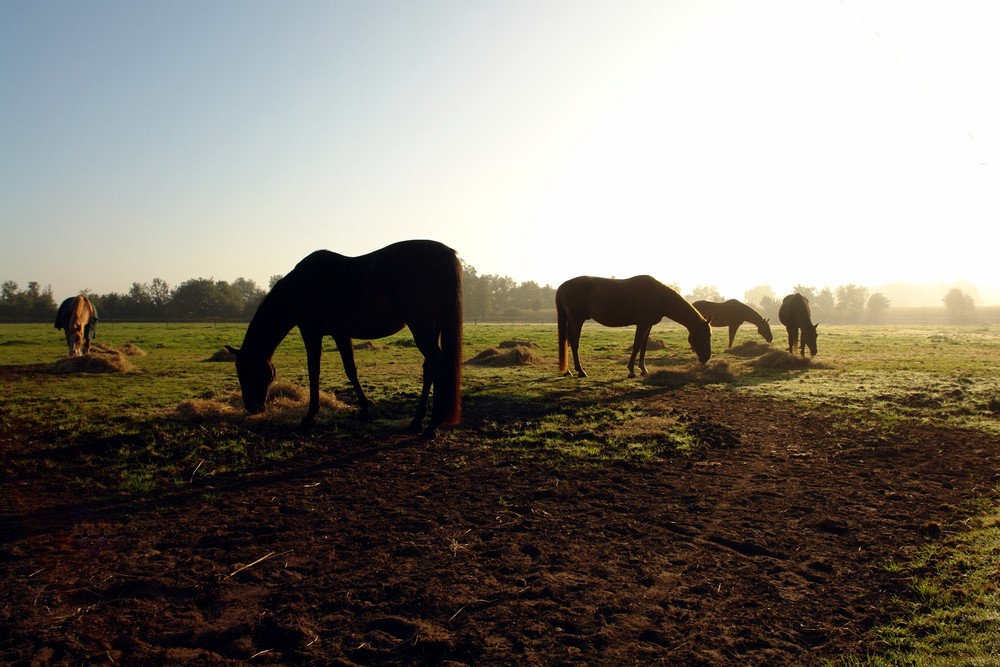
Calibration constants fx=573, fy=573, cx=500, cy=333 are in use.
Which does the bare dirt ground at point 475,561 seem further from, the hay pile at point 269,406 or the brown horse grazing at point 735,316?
the brown horse grazing at point 735,316

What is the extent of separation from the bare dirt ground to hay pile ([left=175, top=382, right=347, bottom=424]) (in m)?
2.41

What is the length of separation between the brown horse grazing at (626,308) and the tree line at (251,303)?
17.8 m

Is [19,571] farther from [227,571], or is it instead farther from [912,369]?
[912,369]

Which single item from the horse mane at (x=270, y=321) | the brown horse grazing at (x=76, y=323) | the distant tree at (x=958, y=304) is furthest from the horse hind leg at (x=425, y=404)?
the distant tree at (x=958, y=304)

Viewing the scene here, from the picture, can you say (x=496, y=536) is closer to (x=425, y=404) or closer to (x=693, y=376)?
(x=425, y=404)

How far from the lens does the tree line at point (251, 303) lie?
2789 inches

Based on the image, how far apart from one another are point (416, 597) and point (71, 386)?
1279 cm

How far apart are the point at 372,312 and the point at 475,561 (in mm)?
Answer: 5057

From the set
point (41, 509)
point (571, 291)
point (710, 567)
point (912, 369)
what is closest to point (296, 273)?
point (41, 509)

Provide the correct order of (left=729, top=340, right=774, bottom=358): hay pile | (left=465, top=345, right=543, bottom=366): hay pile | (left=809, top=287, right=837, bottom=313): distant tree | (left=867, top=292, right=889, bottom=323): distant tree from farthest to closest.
→ (left=809, top=287, right=837, bottom=313): distant tree, (left=867, top=292, right=889, bottom=323): distant tree, (left=729, top=340, right=774, bottom=358): hay pile, (left=465, top=345, right=543, bottom=366): hay pile

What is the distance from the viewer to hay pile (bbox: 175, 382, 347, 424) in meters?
9.27

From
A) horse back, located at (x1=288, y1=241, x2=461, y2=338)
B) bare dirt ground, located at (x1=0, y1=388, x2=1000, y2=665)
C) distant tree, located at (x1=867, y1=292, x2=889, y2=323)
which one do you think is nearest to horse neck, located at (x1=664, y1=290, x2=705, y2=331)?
bare dirt ground, located at (x1=0, y1=388, x2=1000, y2=665)

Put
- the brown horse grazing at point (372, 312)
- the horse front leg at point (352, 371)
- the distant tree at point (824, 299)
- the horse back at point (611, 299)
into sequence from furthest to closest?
the distant tree at point (824, 299)
the horse back at point (611, 299)
the horse front leg at point (352, 371)
the brown horse grazing at point (372, 312)

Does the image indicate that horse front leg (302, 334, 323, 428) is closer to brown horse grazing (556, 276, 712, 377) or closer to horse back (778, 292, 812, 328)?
brown horse grazing (556, 276, 712, 377)
